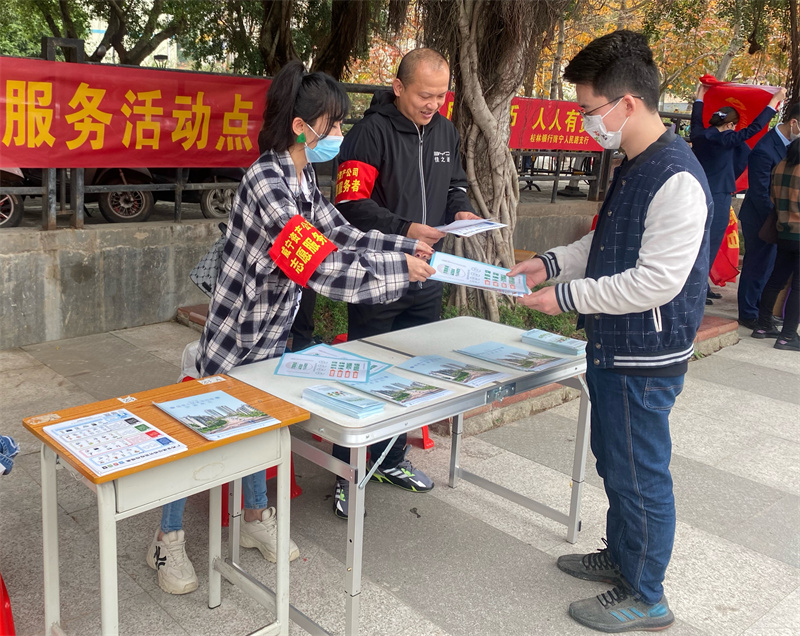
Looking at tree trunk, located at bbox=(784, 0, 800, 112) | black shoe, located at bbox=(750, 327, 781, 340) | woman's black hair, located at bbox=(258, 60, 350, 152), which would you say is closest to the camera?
woman's black hair, located at bbox=(258, 60, 350, 152)

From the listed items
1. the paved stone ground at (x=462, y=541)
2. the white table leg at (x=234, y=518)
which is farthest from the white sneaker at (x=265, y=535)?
the white table leg at (x=234, y=518)

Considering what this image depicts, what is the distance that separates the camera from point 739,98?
6.17 metres

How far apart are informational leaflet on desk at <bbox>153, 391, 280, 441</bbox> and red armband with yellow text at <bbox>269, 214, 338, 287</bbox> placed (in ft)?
1.37

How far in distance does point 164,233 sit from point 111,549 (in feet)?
12.4

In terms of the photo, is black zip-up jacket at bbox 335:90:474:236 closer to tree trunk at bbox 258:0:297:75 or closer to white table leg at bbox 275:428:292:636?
white table leg at bbox 275:428:292:636

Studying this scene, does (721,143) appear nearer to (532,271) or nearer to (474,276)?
(532,271)

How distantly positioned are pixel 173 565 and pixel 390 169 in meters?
1.73

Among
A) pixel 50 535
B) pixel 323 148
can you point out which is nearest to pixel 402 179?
pixel 323 148

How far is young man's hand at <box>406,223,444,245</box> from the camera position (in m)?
2.98

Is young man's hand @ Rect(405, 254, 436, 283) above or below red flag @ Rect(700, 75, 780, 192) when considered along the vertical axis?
below

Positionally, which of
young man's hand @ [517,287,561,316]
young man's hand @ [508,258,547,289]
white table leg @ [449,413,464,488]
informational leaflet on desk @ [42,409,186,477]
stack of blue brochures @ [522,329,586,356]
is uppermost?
young man's hand @ [508,258,547,289]

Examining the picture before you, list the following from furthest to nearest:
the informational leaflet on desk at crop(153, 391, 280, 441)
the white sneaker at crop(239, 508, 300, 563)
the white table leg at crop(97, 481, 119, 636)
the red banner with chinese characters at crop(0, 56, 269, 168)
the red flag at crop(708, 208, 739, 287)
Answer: the red flag at crop(708, 208, 739, 287)
the red banner with chinese characters at crop(0, 56, 269, 168)
the white sneaker at crop(239, 508, 300, 563)
the informational leaflet on desk at crop(153, 391, 280, 441)
the white table leg at crop(97, 481, 119, 636)

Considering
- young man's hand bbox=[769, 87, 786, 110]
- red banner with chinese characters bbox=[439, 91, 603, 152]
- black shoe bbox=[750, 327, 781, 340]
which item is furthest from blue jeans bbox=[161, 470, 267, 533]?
red banner with chinese characters bbox=[439, 91, 603, 152]

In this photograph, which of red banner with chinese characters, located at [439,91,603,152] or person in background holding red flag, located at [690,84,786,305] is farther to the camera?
red banner with chinese characters, located at [439,91,603,152]
